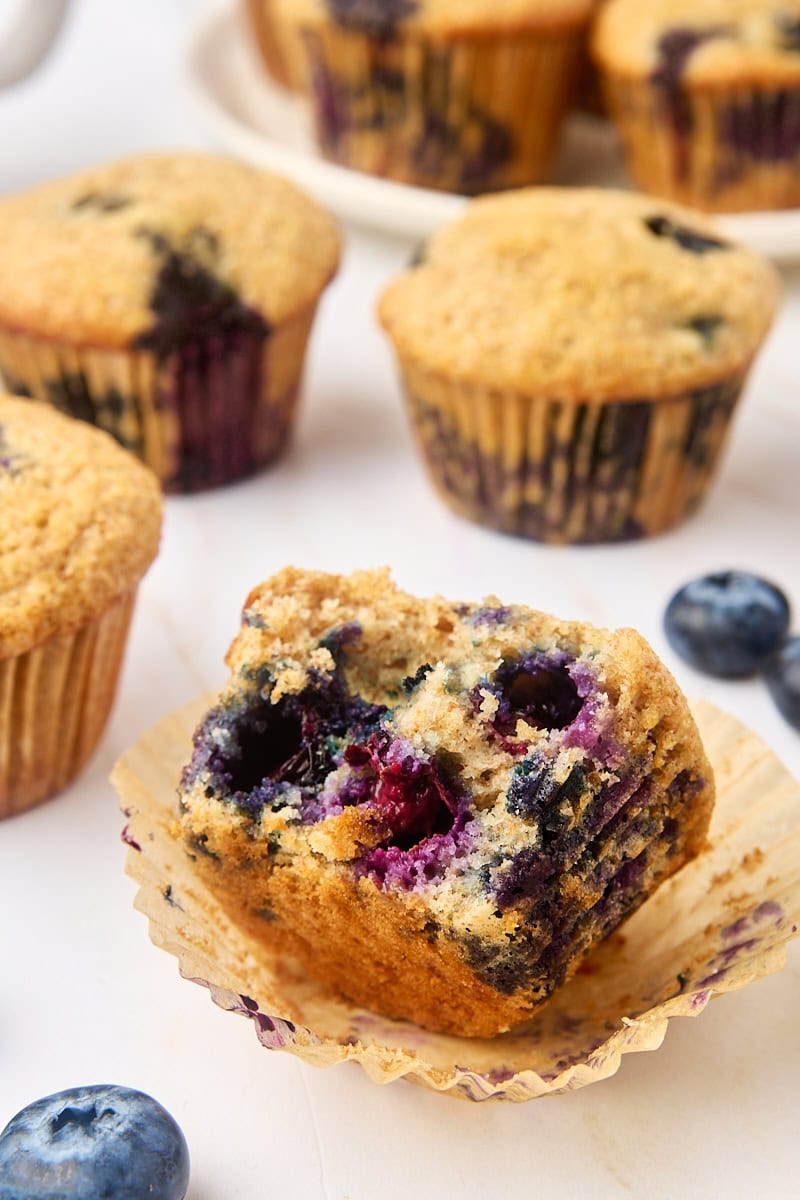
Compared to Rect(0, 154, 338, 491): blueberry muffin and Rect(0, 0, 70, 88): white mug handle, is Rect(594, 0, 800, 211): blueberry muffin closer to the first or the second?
A: Rect(0, 154, 338, 491): blueberry muffin

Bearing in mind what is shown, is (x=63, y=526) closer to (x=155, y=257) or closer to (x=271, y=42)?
(x=155, y=257)

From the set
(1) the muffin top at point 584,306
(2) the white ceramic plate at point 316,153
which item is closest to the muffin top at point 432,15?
(2) the white ceramic plate at point 316,153

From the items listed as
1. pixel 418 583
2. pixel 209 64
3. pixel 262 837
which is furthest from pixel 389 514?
pixel 209 64

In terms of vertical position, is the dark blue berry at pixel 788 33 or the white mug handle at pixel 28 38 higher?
the dark blue berry at pixel 788 33

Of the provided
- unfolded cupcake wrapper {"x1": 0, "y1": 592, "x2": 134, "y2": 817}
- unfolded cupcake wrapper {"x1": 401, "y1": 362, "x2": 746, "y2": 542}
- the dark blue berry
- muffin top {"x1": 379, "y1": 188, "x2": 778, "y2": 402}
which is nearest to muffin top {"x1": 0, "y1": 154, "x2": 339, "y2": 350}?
muffin top {"x1": 379, "y1": 188, "x2": 778, "y2": 402}

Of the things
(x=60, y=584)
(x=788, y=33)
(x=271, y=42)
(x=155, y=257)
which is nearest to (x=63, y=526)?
(x=60, y=584)

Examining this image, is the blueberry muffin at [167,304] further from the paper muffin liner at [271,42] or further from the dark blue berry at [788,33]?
the paper muffin liner at [271,42]
